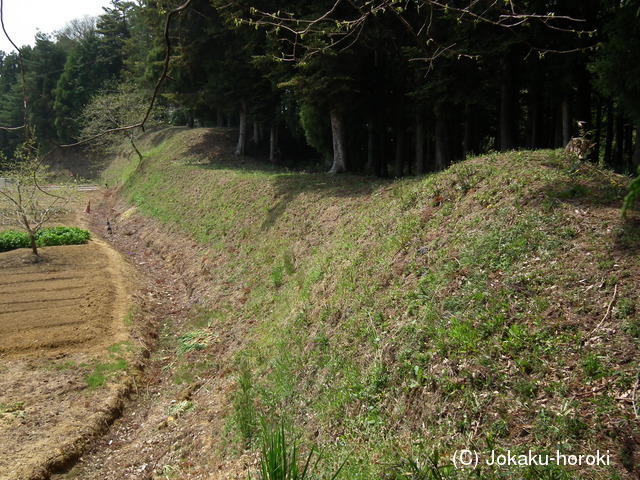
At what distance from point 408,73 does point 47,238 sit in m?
14.1

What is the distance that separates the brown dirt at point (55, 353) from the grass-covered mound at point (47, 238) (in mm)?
1538

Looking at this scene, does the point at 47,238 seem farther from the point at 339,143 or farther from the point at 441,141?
the point at 441,141

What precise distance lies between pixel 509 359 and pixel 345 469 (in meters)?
1.81

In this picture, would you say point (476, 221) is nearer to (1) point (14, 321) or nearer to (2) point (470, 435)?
(2) point (470, 435)

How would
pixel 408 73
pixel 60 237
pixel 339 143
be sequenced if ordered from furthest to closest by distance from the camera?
pixel 60 237 → pixel 339 143 → pixel 408 73

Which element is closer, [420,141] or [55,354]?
[55,354]

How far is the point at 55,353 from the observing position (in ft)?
28.5

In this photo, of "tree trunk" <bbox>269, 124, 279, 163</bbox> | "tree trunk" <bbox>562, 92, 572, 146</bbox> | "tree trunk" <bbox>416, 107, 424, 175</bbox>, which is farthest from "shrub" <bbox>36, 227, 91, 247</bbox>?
"tree trunk" <bbox>562, 92, 572, 146</bbox>

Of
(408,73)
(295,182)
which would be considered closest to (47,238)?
(295,182)

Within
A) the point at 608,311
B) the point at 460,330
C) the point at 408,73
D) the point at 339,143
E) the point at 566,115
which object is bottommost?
the point at 460,330

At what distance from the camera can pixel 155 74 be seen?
2638 cm

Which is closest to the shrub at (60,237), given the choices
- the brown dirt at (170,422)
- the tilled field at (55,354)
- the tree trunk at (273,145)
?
the tilled field at (55,354)

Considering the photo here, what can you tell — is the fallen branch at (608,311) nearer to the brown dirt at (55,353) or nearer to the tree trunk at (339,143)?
the brown dirt at (55,353)

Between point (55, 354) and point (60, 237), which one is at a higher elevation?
point (60, 237)
